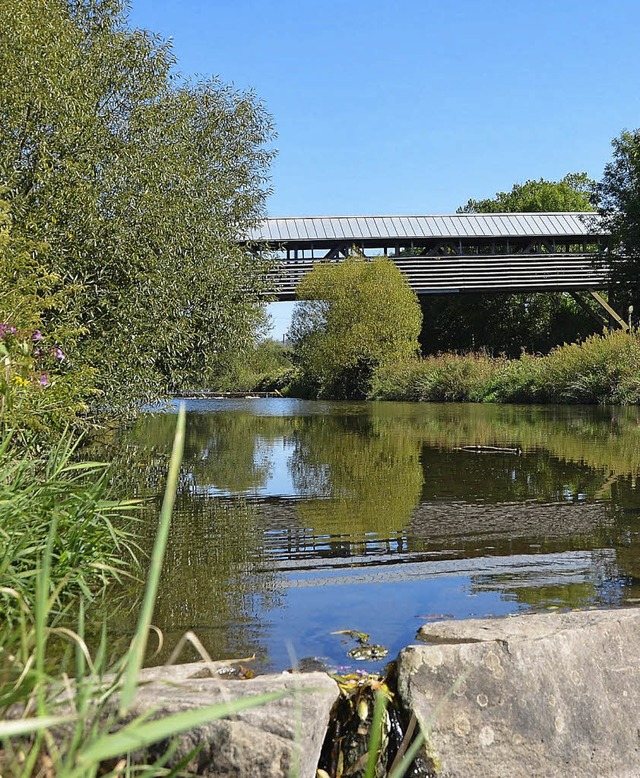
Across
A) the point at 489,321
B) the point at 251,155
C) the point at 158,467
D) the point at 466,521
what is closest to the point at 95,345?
the point at 158,467

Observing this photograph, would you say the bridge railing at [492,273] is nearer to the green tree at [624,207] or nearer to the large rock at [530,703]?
the green tree at [624,207]

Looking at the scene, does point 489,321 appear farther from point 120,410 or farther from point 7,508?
point 7,508

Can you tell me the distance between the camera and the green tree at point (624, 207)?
118 feet

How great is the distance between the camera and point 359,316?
3916 cm

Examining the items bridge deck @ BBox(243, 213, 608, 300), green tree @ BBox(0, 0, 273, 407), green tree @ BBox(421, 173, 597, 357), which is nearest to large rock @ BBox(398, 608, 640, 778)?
green tree @ BBox(0, 0, 273, 407)

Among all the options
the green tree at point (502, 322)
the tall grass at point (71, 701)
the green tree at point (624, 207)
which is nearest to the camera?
the tall grass at point (71, 701)

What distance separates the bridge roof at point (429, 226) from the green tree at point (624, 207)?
12.7ft

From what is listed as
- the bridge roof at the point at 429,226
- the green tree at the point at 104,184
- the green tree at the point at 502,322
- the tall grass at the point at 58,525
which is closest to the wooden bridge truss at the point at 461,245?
the bridge roof at the point at 429,226

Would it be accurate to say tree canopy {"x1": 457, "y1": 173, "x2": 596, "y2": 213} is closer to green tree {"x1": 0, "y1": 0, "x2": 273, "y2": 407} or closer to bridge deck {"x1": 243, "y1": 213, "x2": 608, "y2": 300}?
bridge deck {"x1": 243, "y1": 213, "x2": 608, "y2": 300}

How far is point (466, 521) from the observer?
7289 millimetres

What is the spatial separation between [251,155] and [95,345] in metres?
8.74

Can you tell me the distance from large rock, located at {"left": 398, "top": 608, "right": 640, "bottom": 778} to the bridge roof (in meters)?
39.9

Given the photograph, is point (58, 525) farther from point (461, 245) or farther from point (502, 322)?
point (502, 322)

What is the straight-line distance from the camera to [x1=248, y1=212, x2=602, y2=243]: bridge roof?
4353 cm
